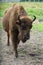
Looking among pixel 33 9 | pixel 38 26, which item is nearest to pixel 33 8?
pixel 33 9

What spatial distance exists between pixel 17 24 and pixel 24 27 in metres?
0.09

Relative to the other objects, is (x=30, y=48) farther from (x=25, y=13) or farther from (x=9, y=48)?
(x=25, y=13)

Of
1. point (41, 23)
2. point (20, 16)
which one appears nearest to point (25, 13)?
point (20, 16)

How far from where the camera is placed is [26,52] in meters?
2.88

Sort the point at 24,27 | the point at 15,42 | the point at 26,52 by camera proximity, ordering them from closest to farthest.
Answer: the point at 24,27 < the point at 15,42 < the point at 26,52

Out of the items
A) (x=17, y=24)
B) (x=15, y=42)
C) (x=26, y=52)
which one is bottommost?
(x=26, y=52)

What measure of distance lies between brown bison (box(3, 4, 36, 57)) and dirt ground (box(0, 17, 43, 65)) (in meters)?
0.06

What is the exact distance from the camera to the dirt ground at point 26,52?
8.81 ft

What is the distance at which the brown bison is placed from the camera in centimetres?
257

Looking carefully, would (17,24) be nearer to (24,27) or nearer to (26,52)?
(24,27)

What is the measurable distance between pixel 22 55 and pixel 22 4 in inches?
14.1

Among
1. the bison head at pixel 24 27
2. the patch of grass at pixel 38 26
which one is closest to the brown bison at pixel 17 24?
the bison head at pixel 24 27

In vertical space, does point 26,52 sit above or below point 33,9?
below

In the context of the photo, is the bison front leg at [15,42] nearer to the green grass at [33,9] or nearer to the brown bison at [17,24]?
the brown bison at [17,24]
